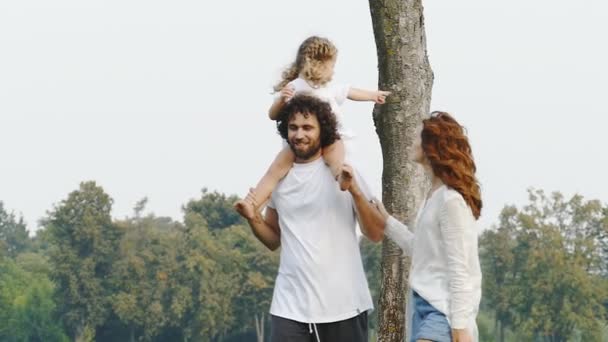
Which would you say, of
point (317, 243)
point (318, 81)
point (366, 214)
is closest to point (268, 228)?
point (317, 243)

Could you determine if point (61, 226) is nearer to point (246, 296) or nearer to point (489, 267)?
point (246, 296)

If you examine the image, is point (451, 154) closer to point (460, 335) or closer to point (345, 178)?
point (345, 178)

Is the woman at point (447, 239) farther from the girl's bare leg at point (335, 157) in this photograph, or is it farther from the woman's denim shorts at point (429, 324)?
the girl's bare leg at point (335, 157)

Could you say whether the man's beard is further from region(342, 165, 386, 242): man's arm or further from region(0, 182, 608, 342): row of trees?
region(0, 182, 608, 342): row of trees

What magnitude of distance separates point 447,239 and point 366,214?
639 mm

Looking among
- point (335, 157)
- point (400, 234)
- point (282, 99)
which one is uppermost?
point (282, 99)

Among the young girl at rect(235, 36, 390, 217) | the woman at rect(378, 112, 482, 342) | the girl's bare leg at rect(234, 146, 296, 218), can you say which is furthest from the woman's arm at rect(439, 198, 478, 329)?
the young girl at rect(235, 36, 390, 217)

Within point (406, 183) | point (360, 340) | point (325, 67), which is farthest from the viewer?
point (406, 183)

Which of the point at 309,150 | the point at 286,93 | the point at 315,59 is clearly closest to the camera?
the point at 309,150

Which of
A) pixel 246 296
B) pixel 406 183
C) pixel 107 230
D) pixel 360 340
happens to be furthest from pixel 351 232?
pixel 107 230

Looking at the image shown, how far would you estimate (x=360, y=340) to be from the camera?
630 centimetres

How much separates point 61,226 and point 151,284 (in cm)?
690

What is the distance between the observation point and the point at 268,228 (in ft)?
21.4

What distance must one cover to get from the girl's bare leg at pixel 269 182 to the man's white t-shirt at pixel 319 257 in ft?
0.45
